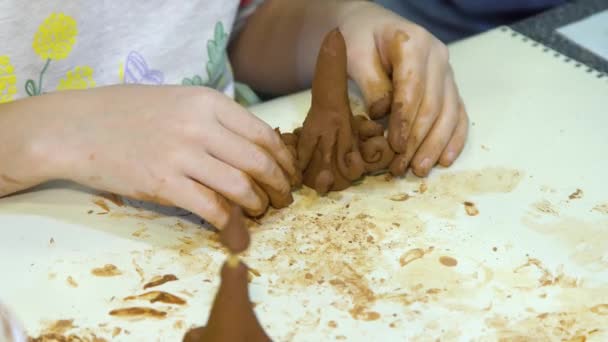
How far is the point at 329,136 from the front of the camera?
763 millimetres

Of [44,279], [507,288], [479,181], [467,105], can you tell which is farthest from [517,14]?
[44,279]

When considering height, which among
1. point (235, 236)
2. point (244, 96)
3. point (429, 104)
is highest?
point (235, 236)

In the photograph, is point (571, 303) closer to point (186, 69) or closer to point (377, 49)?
point (377, 49)

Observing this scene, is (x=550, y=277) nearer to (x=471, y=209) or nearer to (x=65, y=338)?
(x=471, y=209)

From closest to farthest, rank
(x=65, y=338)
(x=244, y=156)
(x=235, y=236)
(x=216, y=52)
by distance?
(x=235, y=236) < (x=65, y=338) < (x=244, y=156) < (x=216, y=52)

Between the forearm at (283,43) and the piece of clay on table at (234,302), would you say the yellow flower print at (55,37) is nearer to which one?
the forearm at (283,43)

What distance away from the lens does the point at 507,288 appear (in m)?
0.66

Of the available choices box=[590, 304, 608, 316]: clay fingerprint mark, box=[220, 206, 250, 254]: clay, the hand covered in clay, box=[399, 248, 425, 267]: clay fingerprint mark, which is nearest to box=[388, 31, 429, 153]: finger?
the hand covered in clay

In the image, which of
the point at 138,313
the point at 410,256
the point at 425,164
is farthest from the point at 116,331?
the point at 425,164

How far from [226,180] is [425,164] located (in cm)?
23

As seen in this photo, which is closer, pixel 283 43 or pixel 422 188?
pixel 422 188

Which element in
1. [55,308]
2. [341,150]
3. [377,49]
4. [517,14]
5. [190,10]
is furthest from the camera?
[517,14]

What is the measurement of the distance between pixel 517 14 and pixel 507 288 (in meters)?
0.74

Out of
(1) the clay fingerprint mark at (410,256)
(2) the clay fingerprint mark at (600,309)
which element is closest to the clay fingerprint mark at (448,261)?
(1) the clay fingerprint mark at (410,256)
